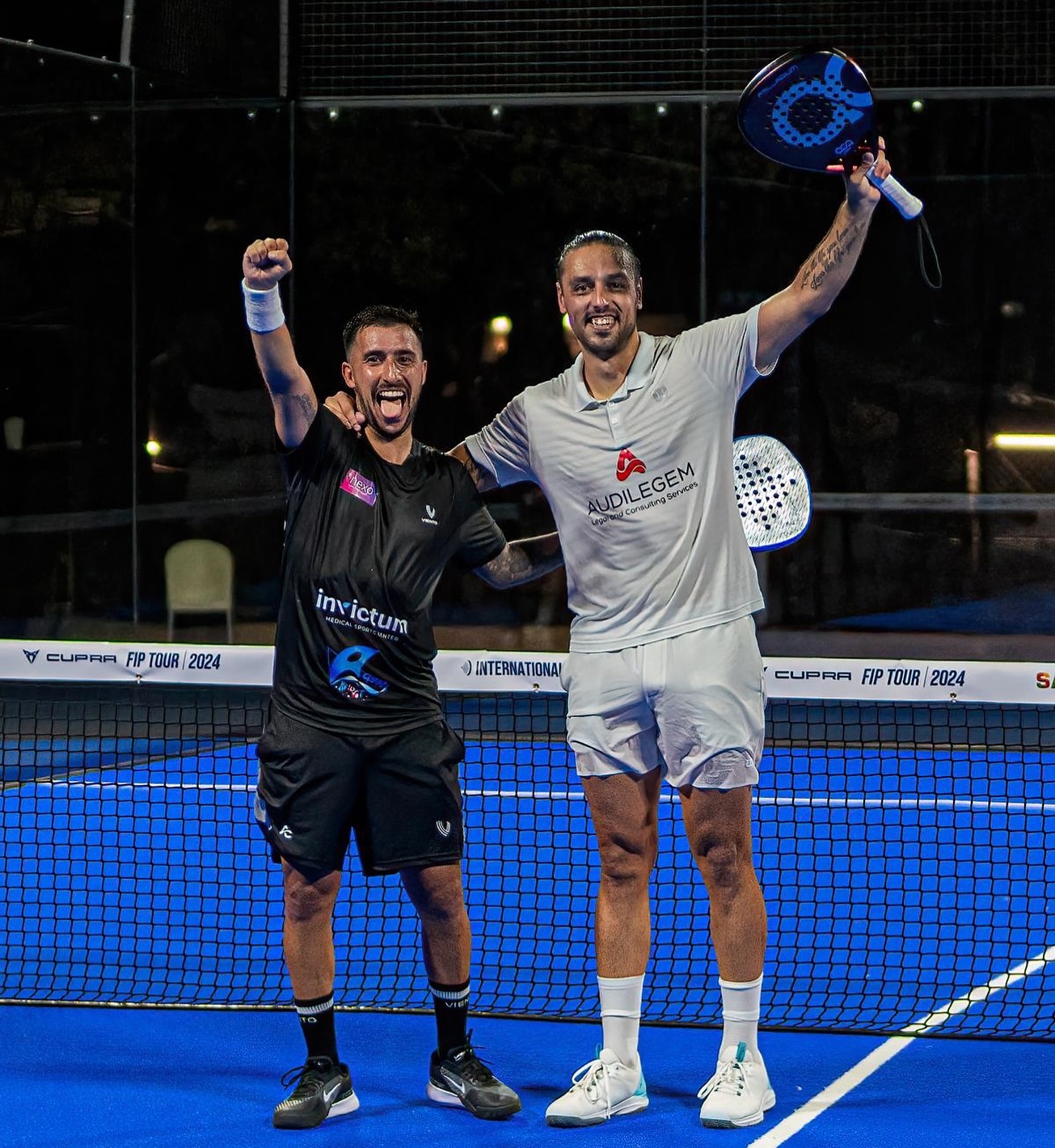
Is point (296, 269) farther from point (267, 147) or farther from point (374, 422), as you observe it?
point (374, 422)

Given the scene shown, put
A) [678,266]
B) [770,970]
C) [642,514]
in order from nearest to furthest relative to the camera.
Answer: [642,514]
[770,970]
[678,266]

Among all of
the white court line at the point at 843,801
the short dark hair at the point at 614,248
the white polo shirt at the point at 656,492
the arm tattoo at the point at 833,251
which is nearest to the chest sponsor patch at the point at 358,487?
the white polo shirt at the point at 656,492

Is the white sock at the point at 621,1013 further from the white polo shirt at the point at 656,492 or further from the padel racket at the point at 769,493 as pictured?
A: the padel racket at the point at 769,493

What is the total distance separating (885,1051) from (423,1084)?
1277 mm

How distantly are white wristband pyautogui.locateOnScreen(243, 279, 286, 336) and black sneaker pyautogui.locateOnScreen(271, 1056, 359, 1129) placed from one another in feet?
5.93

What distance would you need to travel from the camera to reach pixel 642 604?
4188 mm

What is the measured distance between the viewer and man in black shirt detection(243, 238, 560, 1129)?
4.18 metres

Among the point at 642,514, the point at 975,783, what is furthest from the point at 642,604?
the point at 975,783

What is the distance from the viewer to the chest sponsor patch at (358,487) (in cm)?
429

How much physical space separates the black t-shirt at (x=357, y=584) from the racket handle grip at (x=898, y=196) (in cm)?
130

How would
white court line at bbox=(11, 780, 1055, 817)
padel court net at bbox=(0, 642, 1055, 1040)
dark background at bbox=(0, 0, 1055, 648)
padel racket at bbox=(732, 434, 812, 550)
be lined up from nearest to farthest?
padel racket at bbox=(732, 434, 812, 550), padel court net at bbox=(0, 642, 1055, 1040), white court line at bbox=(11, 780, 1055, 817), dark background at bbox=(0, 0, 1055, 648)

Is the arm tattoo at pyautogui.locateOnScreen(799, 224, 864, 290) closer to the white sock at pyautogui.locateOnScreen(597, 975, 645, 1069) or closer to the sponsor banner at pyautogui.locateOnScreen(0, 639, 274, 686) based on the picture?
the white sock at pyautogui.locateOnScreen(597, 975, 645, 1069)

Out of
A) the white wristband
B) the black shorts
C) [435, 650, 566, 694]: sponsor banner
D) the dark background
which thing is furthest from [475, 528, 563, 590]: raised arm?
the dark background

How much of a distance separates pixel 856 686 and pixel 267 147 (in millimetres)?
7729
